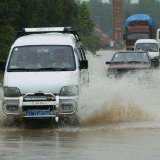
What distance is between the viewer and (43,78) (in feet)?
54.1

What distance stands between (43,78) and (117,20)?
17085 centimetres

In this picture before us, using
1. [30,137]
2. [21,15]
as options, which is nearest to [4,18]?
[21,15]

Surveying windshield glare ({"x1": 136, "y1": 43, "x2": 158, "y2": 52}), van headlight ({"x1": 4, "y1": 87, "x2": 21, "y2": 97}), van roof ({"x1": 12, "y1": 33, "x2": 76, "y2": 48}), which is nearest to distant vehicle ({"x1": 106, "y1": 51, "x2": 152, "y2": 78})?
van roof ({"x1": 12, "y1": 33, "x2": 76, "y2": 48})

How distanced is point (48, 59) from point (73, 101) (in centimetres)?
152

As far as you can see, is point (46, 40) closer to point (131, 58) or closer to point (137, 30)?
point (131, 58)

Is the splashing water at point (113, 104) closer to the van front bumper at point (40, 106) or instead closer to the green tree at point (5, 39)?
the van front bumper at point (40, 106)

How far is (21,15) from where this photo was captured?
151 ft

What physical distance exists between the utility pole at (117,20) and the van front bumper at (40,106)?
17007 cm

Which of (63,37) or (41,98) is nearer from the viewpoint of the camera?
(41,98)

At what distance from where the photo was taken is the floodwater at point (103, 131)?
1222 cm

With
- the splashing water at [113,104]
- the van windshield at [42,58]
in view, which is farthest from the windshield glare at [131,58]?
the van windshield at [42,58]

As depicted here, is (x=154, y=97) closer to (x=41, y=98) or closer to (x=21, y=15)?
(x=41, y=98)

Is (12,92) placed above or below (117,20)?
above

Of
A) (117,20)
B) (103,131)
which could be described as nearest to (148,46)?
(103,131)
